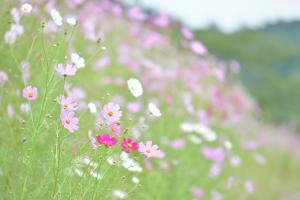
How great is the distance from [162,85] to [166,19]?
631mm

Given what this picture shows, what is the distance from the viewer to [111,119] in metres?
1.86

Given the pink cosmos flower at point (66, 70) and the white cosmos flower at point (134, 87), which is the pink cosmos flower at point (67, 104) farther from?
the white cosmos flower at point (134, 87)

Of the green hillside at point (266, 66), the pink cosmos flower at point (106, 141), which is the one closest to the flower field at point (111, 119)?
the pink cosmos flower at point (106, 141)

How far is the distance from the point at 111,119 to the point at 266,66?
18.7 meters

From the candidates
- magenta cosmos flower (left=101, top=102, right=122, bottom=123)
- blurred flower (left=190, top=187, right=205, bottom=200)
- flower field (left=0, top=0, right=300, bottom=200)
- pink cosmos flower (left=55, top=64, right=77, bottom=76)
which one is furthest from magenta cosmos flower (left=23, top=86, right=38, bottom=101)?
blurred flower (left=190, top=187, right=205, bottom=200)

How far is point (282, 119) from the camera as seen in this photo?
15633 millimetres

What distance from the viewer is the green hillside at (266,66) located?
1680 centimetres

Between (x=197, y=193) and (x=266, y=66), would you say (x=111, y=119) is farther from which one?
(x=266, y=66)

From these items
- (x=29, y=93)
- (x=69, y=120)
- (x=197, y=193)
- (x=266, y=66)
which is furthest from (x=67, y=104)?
(x=266, y=66)

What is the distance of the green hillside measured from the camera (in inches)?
661

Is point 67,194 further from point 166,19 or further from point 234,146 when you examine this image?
point 234,146

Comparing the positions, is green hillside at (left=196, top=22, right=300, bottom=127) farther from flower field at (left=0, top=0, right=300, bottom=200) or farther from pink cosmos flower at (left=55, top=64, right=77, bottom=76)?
pink cosmos flower at (left=55, top=64, right=77, bottom=76)

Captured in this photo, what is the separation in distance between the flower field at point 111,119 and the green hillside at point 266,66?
8225mm

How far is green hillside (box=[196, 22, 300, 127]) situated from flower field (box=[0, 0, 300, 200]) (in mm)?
8225
